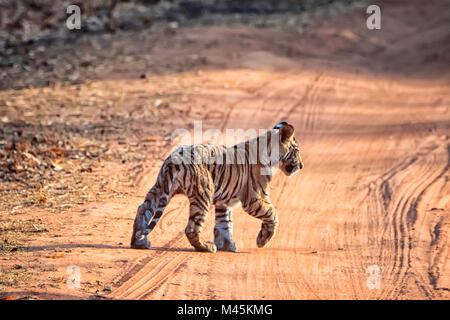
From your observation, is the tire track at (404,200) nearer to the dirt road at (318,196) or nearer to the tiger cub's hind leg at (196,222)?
the dirt road at (318,196)

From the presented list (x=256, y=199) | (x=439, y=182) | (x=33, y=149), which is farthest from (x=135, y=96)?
(x=256, y=199)

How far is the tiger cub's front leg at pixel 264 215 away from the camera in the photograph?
25.7 ft

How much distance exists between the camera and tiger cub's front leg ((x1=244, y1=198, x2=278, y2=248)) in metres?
7.84

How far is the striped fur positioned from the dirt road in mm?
286

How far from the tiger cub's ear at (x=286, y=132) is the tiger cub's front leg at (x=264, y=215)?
74 centimetres

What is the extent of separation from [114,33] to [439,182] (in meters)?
13.2

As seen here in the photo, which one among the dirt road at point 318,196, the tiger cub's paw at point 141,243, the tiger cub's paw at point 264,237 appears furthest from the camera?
the tiger cub's paw at point 264,237

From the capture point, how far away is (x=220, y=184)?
7.74m

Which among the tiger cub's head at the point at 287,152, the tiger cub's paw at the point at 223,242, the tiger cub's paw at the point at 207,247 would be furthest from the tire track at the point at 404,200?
the tiger cub's paw at the point at 207,247

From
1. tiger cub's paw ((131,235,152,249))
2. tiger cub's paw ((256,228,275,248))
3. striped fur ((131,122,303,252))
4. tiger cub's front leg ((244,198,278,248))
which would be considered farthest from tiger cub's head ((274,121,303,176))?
tiger cub's paw ((131,235,152,249))

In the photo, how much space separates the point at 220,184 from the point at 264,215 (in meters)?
0.64

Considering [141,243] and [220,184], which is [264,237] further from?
[141,243]
